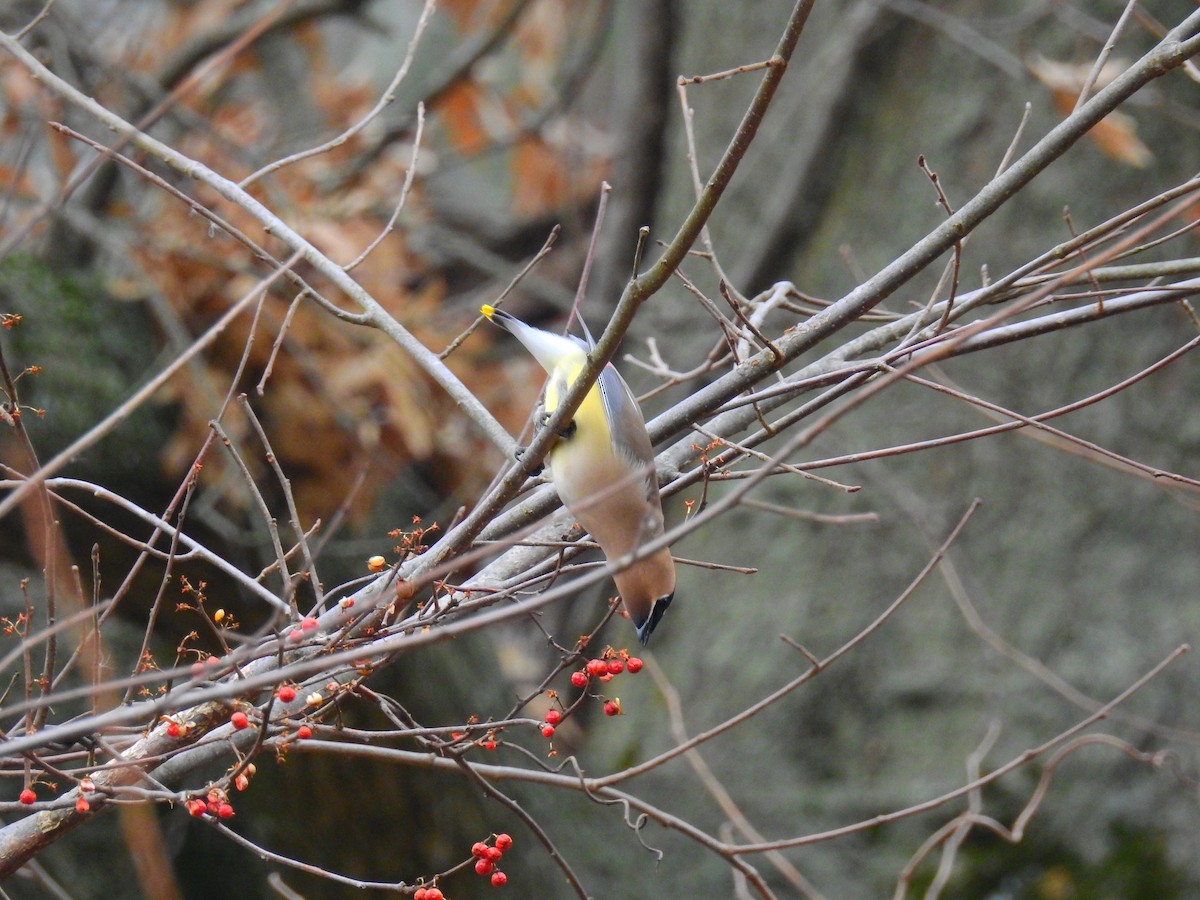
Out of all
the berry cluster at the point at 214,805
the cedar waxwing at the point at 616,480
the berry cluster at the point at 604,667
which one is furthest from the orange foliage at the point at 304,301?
the berry cluster at the point at 214,805

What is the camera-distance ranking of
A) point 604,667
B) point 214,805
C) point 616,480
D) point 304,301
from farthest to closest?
point 304,301
point 616,480
point 604,667
point 214,805

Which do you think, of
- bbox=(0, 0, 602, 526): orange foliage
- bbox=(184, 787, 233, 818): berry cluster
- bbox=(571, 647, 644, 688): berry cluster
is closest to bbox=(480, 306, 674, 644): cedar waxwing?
bbox=(571, 647, 644, 688): berry cluster

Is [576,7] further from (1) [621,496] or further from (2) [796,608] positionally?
(1) [621,496]

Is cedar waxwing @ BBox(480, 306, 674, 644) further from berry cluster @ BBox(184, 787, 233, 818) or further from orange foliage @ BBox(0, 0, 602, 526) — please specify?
orange foliage @ BBox(0, 0, 602, 526)

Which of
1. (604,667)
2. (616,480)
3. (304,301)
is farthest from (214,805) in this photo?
(304,301)

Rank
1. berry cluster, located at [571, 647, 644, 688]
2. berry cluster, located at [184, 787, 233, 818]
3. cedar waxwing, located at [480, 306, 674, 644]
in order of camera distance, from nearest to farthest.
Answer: berry cluster, located at [184, 787, 233, 818] < berry cluster, located at [571, 647, 644, 688] < cedar waxwing, located at [480, 306, 674, 644]

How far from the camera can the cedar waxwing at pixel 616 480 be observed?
5.74 ft

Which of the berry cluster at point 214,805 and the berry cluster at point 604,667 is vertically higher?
the berry cluster at point 214,805

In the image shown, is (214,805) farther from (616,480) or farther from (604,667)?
(616,480)

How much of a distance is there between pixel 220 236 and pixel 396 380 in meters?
0.67

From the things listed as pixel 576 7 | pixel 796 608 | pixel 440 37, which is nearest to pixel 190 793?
pixel 796 608

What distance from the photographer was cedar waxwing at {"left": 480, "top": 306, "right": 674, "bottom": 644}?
5.74 ft

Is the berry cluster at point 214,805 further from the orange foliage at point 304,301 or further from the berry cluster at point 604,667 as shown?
the orange foliage at point 304,301

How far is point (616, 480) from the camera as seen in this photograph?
182 centimetres
